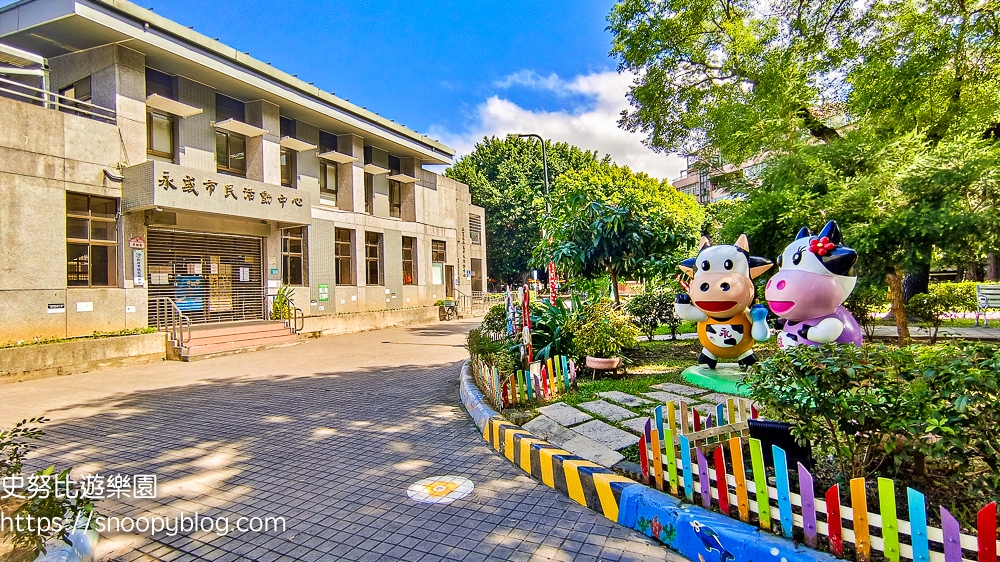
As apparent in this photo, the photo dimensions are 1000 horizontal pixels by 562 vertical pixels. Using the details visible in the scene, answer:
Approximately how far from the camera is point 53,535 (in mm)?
2826

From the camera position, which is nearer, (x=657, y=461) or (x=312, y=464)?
(x=657, y=461)

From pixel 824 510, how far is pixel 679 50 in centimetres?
1506

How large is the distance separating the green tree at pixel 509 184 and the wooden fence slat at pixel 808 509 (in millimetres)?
36300

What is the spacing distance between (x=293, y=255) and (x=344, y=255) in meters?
2.58

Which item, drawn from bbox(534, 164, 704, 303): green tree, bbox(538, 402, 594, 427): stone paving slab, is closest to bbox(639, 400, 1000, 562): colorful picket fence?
bbox(538, 402, 594, 427): stone paving slab

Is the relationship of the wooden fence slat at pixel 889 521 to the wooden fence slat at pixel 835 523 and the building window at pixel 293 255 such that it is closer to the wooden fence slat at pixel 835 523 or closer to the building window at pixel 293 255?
the wooden fence slat at pixel 835 523

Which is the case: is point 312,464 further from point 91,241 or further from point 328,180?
point 328,180

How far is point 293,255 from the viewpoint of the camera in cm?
1822

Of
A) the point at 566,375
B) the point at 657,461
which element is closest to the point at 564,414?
the point at 566,375

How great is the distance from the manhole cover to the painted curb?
65 cm

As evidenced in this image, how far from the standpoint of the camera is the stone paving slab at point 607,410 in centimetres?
538

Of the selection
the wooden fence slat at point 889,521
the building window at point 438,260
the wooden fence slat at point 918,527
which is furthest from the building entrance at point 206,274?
the wooden fence slat at point 918,527

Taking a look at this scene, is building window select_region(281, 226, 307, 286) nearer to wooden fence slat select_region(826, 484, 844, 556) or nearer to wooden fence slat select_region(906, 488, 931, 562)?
wooden fence slat select_region(826, 484, 844, 556)

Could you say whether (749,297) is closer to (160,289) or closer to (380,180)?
(160,289)
